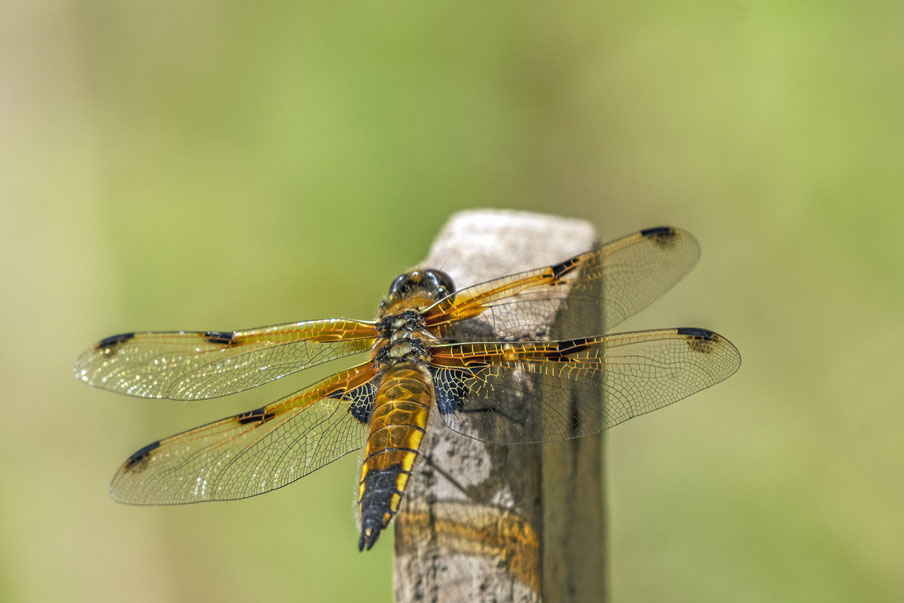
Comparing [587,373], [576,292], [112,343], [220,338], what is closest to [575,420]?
[587,373]

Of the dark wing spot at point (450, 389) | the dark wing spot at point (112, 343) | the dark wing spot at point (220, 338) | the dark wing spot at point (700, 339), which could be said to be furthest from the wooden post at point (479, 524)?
the dark wing spot at point (112, 343)

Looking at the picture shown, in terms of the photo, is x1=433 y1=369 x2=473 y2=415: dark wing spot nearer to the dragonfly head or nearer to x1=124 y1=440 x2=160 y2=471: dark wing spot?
the dragonfly head

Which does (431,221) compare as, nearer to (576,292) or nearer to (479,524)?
(576,292)

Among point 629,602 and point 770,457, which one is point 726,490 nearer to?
point 770,457

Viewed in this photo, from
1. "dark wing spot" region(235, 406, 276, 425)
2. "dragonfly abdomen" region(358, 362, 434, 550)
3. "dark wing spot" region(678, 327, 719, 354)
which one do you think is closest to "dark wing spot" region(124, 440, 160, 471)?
"dark wing spot" region(235, 406, 276, 425)

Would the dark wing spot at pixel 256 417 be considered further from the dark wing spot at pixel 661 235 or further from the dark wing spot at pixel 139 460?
the dark wing spot at pixel 661 235

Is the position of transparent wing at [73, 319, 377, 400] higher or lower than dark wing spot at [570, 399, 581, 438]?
higher
